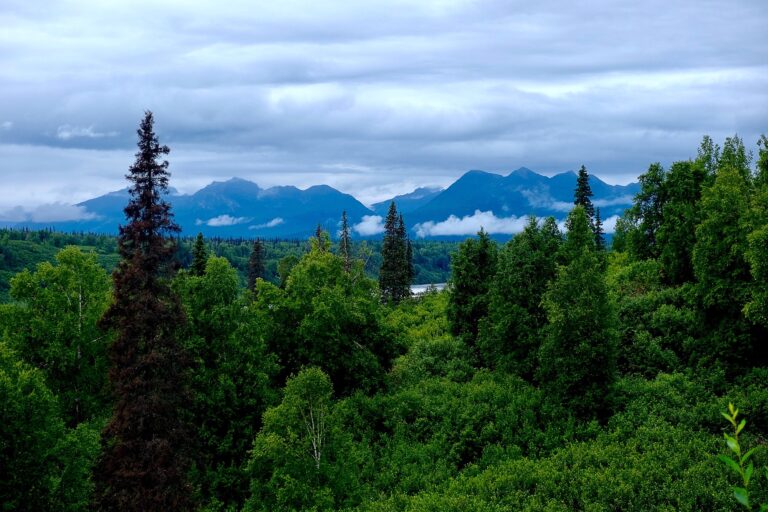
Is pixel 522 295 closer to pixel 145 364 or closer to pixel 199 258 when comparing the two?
pixel 145 364

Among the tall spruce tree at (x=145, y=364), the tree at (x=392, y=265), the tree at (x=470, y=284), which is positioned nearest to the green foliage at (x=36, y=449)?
the tall spruce tree at (x=145, y=364)

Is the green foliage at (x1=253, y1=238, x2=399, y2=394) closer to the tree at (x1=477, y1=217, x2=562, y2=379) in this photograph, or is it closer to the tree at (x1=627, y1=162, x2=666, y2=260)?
the tree at (x1=477, y1=217, x2=562, y2=379)

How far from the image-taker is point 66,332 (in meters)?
32.8

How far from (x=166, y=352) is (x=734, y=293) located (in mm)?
32191

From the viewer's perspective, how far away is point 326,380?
30078mm

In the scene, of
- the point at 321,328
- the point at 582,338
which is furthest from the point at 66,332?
the point at 582,338

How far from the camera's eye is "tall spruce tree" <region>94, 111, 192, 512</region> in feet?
82.5

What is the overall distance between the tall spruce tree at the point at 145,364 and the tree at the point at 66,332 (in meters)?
7.72

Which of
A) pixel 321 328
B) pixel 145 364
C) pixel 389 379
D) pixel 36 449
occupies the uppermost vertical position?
pixel 145 364

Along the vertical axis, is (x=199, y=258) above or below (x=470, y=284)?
above

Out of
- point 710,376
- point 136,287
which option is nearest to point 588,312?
point 710,376

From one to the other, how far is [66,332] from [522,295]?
89.9 ft

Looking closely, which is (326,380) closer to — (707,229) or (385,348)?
(385,348)

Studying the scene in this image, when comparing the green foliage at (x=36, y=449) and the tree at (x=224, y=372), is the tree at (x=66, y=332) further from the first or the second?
the tree at (x=224, y=372)
